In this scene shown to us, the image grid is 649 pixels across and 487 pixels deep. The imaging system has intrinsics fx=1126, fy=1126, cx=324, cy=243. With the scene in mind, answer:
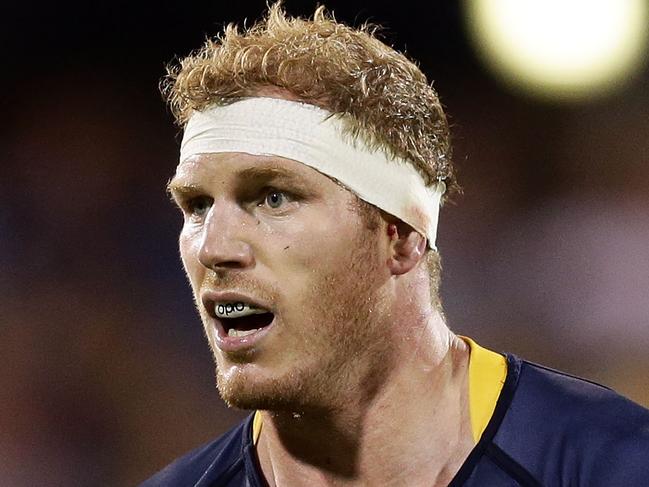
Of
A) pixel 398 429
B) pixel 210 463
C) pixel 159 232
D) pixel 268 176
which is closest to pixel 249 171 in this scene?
pixel 268 176

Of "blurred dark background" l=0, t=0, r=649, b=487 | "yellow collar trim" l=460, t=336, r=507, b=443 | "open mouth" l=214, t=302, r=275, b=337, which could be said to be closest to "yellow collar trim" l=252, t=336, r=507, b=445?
"yellow collar trim" l=460, t=336, r=507, b=443

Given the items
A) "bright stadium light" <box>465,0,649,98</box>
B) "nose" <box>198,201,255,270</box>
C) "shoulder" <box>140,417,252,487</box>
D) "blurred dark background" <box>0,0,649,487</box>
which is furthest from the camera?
"bright stadium light" <box>465,0,649,98</box>

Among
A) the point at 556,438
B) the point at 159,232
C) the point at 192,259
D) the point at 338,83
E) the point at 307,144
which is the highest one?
the point at 159,232

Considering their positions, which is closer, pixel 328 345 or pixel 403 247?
pixel 328 345

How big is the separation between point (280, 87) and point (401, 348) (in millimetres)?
510

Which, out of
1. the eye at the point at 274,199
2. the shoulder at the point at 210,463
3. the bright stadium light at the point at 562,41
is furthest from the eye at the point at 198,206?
the bright stadium light at the point at 562,41

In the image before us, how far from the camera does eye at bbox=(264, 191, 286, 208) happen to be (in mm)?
1896

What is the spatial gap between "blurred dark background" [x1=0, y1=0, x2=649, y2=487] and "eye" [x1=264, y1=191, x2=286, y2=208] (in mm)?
2148

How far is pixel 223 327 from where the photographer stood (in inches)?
75.8

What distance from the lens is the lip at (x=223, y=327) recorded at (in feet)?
6.08

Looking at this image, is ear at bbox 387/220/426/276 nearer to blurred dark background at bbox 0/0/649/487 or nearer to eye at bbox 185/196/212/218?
eye at bbox 185/196/212/218

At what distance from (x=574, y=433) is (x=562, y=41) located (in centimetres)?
284

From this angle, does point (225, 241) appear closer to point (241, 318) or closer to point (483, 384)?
point (241, 318)

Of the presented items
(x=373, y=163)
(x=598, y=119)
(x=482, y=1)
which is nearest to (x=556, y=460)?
(x=373, y=163)
